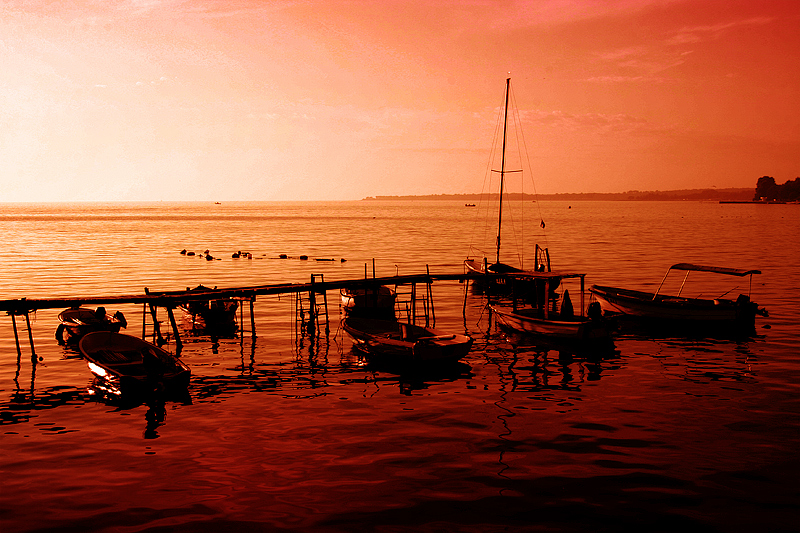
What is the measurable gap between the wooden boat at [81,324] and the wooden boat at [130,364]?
28.2ft

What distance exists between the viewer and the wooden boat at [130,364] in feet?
81.3

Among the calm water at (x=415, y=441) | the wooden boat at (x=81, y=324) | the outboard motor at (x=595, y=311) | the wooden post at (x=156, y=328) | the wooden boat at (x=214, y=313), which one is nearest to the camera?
the calm water at (x=415, y=441)

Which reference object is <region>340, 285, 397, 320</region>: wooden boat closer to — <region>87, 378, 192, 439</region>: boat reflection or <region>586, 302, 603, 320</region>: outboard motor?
<region>586, 302, 603, 320</region>: outboard motor

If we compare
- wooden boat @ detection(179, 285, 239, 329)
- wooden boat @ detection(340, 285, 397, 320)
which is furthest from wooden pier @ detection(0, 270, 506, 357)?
wooden boat @ detection(340, 285, 397, 320)

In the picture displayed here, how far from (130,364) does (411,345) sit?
12647 mm

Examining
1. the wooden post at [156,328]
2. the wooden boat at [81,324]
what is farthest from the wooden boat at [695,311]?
the wooden boat at [81,324]

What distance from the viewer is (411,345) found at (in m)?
30.1

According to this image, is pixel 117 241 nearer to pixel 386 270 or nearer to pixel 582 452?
pixel 386 270

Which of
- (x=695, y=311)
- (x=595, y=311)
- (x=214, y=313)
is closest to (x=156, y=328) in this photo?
(x=214, y=313)

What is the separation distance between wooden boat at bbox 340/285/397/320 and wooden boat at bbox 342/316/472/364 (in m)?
9.29

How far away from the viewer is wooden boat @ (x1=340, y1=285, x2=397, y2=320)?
4394 cm

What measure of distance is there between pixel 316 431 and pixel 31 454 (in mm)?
8842

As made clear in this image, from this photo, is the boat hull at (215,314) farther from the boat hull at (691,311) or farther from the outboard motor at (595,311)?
the boat hull at (691,311)

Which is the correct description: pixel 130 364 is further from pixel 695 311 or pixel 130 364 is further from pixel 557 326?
pixel 695 311
